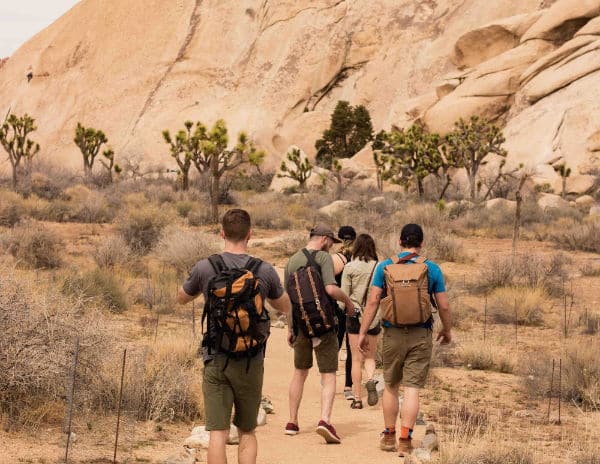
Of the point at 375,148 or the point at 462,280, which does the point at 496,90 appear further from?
the point at 462,280

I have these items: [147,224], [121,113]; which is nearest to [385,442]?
[147,224]

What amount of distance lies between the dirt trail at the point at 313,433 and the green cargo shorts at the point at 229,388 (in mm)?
1487

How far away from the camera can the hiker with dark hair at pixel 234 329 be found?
4906 millimetres

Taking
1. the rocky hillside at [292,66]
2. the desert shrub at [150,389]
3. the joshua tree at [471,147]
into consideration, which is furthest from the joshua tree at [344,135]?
the desert shrub at [150,389]

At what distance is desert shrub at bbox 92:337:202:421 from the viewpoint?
24.2 ft

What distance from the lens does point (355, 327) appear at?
8.34 meters

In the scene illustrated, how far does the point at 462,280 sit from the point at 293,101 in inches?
1420

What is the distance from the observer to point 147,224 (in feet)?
67.5

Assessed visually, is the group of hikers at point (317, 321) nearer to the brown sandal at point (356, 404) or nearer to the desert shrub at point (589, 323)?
the brown sandal at point (356, 404)

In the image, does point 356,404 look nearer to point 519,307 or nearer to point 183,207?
point 519,307

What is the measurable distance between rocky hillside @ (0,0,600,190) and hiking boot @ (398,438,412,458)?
32.6 m

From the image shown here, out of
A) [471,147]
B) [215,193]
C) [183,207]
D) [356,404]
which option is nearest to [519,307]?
[356,404]

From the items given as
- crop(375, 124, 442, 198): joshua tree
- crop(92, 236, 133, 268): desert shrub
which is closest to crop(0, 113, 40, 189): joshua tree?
crop(375, 124, 442, 198): joshua tree

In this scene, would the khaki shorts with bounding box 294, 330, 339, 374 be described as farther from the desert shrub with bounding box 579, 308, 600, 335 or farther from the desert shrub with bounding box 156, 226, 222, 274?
the desert shrub with bounding box 156, 226, 222, 274
